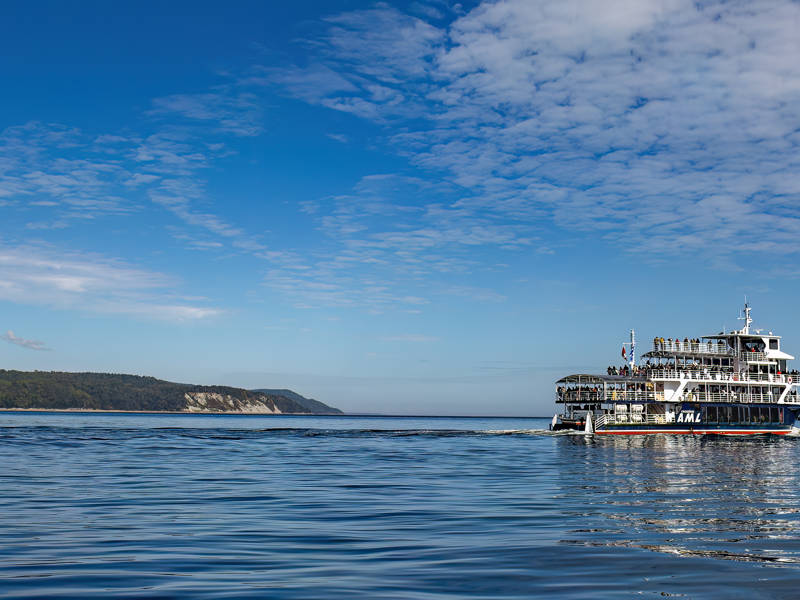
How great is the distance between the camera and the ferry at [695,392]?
82000 millimetres

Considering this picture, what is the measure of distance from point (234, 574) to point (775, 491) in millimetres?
21752

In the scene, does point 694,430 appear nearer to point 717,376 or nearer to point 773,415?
point 717,376

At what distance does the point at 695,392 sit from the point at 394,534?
7560cm

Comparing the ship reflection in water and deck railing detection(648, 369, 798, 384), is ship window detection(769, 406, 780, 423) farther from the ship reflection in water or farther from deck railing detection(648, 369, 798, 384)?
the ship reflection in water

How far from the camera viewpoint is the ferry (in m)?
82.0

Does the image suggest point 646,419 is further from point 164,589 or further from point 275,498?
point 164,589

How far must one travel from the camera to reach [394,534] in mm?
16656

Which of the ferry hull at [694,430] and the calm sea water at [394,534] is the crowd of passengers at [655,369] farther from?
the calm sea water at [394,534]

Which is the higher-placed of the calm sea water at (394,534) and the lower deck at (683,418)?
the lower deck at (683,418)

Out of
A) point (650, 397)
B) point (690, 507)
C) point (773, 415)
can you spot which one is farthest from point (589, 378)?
point (690, 507)

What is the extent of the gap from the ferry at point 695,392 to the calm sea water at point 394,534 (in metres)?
47.6

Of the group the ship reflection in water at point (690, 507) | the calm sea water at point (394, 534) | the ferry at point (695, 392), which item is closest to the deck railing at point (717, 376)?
the ferry at point (695, 392)

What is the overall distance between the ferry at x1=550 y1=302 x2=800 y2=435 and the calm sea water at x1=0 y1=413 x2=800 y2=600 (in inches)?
1874

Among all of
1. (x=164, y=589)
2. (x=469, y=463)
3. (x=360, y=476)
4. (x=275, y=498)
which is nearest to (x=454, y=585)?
(x=164, y=589)
